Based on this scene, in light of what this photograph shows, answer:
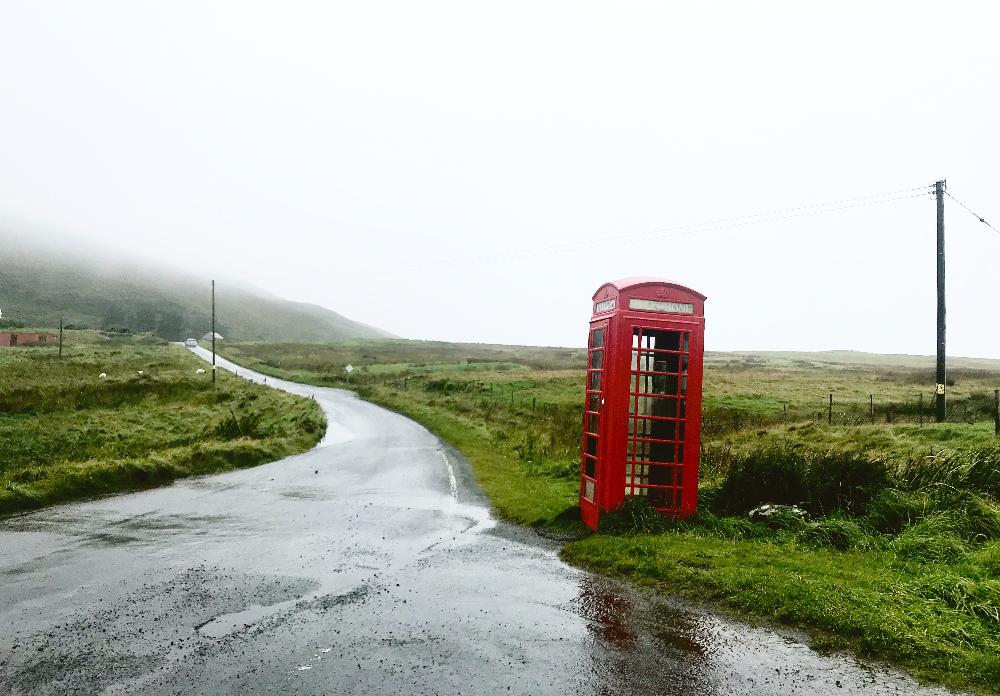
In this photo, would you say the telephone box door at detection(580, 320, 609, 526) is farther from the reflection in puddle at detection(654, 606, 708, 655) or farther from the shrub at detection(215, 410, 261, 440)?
the shrub at detection(215, 410, 261, 440)

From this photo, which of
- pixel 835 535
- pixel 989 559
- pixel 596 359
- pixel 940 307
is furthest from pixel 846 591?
pixel 940 307

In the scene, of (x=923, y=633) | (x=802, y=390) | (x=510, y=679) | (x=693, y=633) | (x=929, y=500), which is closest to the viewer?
(x=510, y=679)

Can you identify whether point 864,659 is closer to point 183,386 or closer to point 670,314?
point 670,314

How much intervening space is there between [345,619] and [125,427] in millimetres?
24172

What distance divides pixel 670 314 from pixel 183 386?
39.6 metres

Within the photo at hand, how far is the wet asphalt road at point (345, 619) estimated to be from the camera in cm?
509

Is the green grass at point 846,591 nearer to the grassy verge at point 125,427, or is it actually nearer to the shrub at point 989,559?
the shrub at point 989,559

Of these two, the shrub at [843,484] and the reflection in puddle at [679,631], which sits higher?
the shrub at [843,484]

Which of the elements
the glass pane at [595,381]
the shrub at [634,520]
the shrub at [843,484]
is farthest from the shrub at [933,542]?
the glass pane at [595,381]

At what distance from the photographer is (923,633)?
569 cm

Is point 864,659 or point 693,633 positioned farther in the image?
point 693,633

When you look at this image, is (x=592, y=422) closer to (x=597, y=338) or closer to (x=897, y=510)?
(x=597, y=338)

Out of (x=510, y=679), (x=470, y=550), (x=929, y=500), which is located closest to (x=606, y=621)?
(x=510, y=679)

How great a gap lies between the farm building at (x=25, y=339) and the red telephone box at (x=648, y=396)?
8511cm
